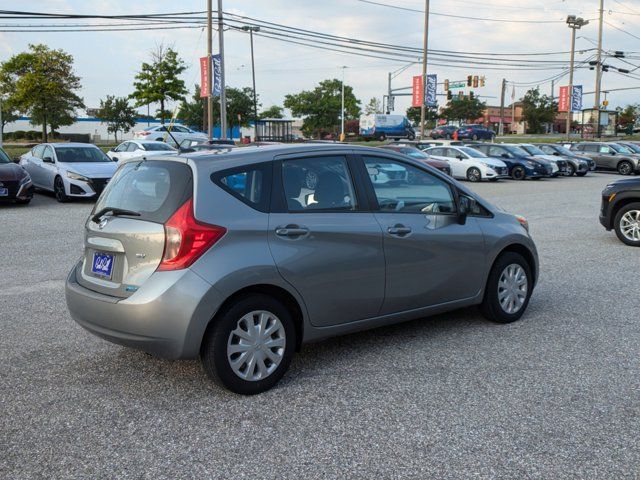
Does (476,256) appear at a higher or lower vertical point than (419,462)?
higher

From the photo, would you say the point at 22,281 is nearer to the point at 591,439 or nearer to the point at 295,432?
the point at 295,432

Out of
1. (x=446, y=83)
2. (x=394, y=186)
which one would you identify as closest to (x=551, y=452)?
(x=394, y=186)

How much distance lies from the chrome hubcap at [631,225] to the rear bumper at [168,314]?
8676 mm

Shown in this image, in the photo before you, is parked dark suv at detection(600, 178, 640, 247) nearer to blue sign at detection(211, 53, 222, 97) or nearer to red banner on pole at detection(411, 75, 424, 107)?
blue sign at detection(211, 53, 222, 97)

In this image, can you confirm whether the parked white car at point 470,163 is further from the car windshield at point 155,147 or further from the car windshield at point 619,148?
the car windshield at point 155,147

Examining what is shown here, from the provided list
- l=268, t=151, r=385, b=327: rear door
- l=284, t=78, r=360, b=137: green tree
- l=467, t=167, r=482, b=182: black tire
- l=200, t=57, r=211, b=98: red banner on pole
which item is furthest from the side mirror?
l=284, t=78, r=360, b=137: green tree

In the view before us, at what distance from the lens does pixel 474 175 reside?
27266mm

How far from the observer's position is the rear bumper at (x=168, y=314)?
4047 millimetres

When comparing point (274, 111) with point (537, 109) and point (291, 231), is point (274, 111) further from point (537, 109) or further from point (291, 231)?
point (291, 231)

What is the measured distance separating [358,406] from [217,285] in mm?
1171

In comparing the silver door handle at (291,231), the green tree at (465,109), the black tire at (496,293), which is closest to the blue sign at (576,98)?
the green tree at (465,109)

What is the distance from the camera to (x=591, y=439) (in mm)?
3736

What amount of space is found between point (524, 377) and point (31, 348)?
3808 mm

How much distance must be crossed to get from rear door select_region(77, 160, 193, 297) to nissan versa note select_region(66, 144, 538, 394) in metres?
0.01
